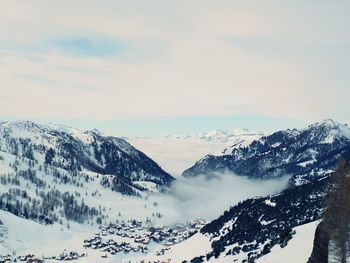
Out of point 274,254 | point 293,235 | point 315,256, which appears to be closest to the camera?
point 315,256

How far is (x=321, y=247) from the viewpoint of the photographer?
309 ft

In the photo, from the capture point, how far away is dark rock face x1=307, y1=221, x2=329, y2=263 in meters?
92.2

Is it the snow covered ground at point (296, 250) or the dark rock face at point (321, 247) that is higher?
the dark rock face at point (321, 247)

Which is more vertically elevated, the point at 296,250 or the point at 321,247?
the point at 321,247

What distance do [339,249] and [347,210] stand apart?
27.1 feet

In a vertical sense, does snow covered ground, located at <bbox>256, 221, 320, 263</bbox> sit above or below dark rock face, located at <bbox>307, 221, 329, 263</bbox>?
below

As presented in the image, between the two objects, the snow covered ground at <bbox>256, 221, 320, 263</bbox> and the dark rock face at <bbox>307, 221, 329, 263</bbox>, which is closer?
the dark rock face at <bbox>307, 221, 329, 263</bbox>

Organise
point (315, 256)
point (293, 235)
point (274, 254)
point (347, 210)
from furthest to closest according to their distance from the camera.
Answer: point (293, 235), point (274, 254), point (315, 256), point (347, 210)

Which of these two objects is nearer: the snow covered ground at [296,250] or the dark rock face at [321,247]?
the dark rock face at [321,247]

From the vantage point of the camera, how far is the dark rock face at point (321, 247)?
9219 centimetres

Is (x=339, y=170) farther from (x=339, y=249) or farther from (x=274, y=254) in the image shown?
(x=274, y=254)

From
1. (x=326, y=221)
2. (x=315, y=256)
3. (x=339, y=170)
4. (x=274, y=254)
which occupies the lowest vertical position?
(x=274, y=254)

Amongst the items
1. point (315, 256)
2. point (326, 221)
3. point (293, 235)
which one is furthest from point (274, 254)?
point (326, 221)

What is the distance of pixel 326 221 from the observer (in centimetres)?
8900
